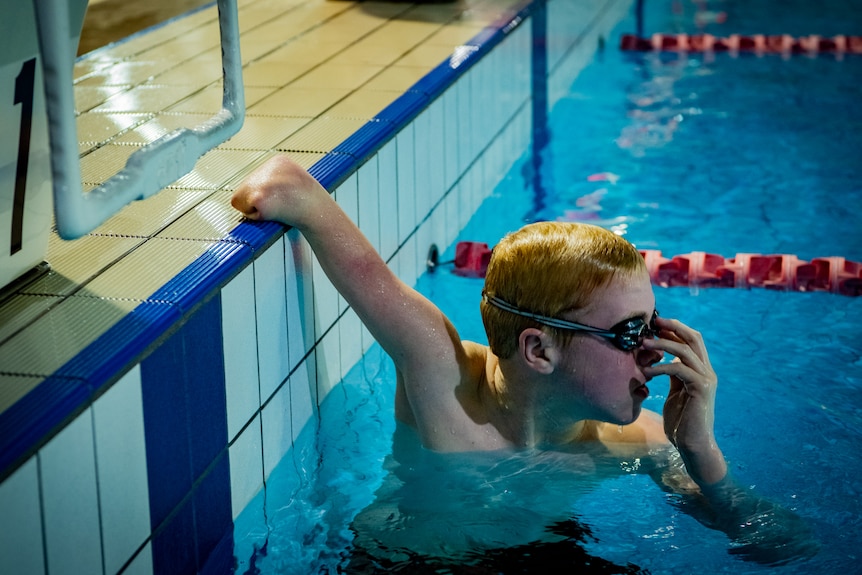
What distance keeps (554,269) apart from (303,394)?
0.97 meters

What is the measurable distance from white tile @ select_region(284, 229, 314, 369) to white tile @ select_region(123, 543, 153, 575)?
811 mm

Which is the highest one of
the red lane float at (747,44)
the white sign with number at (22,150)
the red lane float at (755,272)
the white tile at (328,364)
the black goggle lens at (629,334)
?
the white sign with number at (22,150)

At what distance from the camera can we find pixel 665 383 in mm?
3520

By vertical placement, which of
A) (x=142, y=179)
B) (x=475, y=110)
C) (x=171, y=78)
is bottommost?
(x=475, y=110)

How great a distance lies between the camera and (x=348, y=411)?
320 cm

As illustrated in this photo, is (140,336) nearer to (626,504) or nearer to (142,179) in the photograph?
(142,179)

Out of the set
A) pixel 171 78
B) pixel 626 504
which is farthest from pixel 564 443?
pixel 171 78

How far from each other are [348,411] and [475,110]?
2.17 m

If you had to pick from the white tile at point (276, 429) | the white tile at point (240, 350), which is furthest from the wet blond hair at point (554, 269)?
the white tile at point (276, 429)

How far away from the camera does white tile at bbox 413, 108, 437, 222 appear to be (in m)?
4.09

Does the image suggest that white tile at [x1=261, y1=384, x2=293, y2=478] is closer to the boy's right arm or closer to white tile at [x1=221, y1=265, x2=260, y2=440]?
white tile at [x1=221, y1=265, x2=260, y2=440]

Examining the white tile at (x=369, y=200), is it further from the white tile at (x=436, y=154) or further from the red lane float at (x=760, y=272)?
the red lane float at (x=760, y=272)

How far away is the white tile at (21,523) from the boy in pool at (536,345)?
0.92m

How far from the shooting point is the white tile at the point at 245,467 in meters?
2.52
